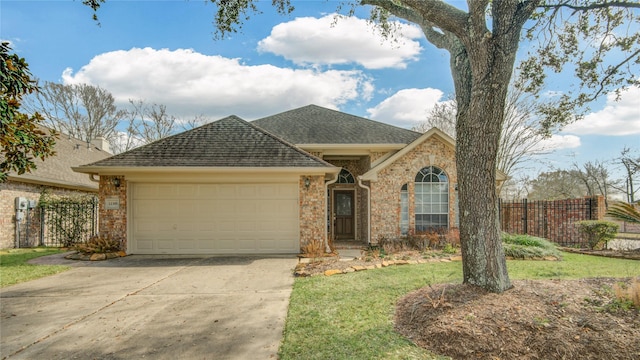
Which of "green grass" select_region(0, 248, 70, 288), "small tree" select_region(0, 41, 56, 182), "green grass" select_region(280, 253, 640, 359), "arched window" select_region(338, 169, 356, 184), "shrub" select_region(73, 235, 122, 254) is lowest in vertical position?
"green grass" select_region(0, 248, 70, 288)

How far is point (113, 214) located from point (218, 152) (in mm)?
3611

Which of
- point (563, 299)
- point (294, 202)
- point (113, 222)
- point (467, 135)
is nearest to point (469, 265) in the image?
point (563, 299)

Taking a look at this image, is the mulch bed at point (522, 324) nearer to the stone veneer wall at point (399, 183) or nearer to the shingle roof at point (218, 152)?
the shingle roof at point (218, 152)

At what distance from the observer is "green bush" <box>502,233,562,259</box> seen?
367 inches

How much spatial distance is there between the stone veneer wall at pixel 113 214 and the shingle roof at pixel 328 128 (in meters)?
5.91

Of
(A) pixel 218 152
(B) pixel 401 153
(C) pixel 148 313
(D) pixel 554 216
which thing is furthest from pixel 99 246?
(D) pixel 554 216

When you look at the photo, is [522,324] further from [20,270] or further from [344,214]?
[344,214]

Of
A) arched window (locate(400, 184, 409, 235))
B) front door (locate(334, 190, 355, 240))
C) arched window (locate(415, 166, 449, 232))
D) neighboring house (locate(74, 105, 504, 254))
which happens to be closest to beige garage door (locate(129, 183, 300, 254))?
neighboring house (locate(74, 105, 504, 254))

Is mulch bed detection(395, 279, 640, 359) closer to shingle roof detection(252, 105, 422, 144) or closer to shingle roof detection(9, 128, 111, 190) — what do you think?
shingle roof detection(252, 105, 422, 144)

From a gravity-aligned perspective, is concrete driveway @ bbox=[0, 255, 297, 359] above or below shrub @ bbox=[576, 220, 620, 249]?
below

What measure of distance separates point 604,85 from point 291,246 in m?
8.93

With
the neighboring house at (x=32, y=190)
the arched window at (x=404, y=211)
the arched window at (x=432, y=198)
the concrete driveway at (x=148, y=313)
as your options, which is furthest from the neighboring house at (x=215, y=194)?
the neighboring house at (x=32, y=190)

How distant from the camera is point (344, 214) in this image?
14.3 meters

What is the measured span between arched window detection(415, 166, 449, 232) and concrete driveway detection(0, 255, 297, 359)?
5.84 metres
